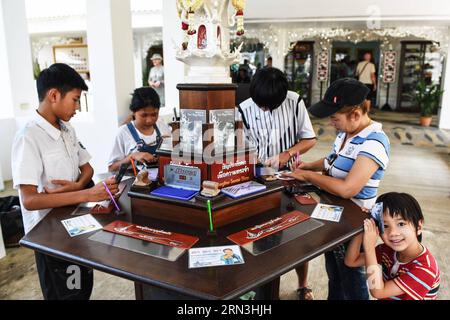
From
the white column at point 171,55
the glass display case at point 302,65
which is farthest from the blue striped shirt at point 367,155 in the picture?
the glass display case at point 302,65

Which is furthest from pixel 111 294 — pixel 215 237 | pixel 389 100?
pixel 389 100

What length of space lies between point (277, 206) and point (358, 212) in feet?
1.15

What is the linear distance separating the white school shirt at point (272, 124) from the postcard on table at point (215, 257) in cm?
103

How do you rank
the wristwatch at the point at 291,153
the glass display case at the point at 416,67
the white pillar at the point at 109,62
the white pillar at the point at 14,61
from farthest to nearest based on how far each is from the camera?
the glass display case at the point at 416,67 → the white pillar at the point at 14,61 → the white pillar at the point at 109,62 → the wristwatch at the point at 291,153

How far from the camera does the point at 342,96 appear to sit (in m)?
1.58

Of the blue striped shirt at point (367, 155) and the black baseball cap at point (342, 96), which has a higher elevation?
the black baseball cap at point (342, 96)

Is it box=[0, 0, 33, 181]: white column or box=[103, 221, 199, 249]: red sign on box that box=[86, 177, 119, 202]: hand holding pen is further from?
box=[0, 0, 33, 181]: white column

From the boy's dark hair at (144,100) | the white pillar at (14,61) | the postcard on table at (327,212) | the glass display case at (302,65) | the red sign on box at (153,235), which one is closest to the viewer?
the red sign on box at (153,235)

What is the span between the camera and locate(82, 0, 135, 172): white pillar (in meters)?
3.09

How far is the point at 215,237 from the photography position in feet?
4.29

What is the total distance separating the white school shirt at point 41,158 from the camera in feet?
4.83

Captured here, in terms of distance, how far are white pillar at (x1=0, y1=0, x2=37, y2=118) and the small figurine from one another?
423 cm

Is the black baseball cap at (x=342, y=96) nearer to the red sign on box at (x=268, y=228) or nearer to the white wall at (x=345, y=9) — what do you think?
the red sign on box at (x=268, y=228)
